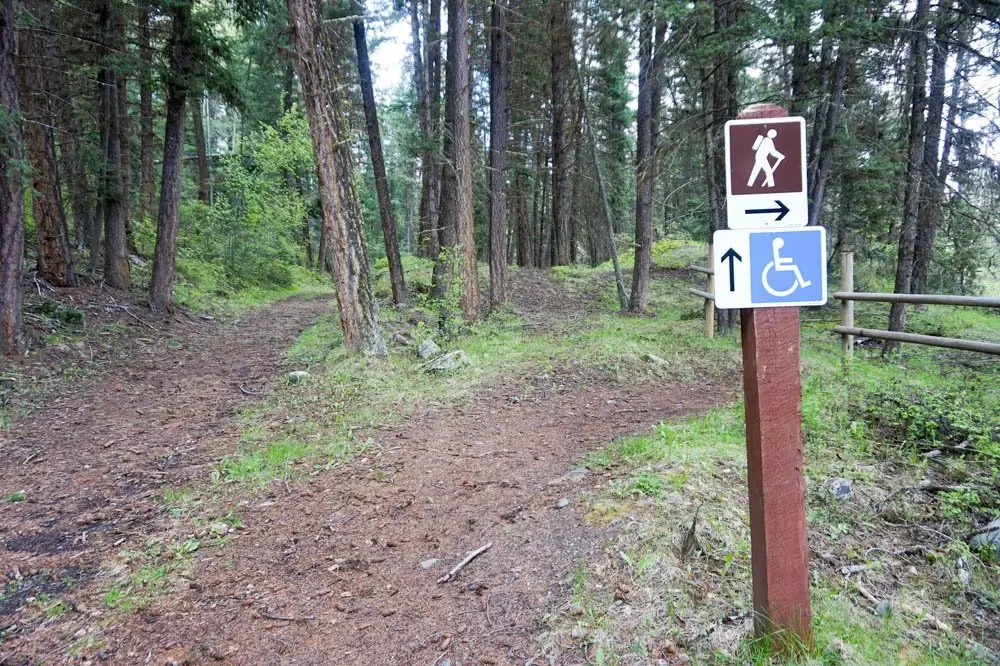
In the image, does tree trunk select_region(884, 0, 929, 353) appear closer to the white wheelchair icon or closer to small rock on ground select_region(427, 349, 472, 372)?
small rock on ground select_region(427, 349, 472, 372)

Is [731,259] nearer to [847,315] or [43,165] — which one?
[847,315]

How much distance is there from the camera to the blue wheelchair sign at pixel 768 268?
2.02 meters

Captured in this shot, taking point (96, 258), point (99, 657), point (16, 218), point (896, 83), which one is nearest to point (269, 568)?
point (99, 657)

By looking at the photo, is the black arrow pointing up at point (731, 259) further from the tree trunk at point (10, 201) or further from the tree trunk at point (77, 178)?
the tree trunk at point (77, 178)

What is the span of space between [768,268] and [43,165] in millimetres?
13231

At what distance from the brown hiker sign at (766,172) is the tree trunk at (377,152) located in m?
11.7

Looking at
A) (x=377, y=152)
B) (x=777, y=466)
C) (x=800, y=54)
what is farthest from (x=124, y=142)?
(x=777, y=466)

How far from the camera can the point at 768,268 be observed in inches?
79.9

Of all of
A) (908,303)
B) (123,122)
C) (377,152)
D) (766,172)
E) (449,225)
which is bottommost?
(908,303)

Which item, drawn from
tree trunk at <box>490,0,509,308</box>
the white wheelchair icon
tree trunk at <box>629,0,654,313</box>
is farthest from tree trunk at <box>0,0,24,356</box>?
tree trunk at <box>629,0,654,313</box>

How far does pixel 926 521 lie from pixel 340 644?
379 cm

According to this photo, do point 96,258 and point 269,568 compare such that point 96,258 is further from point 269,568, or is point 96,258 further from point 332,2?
point 269,568

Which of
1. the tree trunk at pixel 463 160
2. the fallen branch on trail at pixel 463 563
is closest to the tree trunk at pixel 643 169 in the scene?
the tree trunk at pixel 463 160

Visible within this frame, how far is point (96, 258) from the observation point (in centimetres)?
1377
